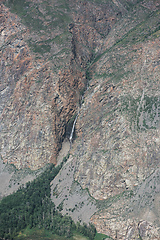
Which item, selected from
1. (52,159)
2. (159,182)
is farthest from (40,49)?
(159,182)

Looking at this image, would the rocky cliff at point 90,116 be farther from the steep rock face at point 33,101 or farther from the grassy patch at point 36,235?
the grassy patch at point 36,235

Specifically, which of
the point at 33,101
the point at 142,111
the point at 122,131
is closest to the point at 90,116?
the point at 122,131

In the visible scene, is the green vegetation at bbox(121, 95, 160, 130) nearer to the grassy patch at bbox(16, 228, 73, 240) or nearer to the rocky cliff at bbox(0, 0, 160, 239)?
the rocky cliff at bbox(0, 0, 160, 239)

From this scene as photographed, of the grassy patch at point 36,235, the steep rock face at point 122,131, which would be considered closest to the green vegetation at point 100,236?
the steep rock face at point 122,131

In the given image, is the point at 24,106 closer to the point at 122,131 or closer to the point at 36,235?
the point at 122,131

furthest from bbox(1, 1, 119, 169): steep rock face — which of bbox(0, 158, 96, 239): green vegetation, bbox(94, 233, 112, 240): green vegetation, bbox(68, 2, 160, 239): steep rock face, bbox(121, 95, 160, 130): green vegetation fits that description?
bbox(94, 233, 112, 240): green vegetation

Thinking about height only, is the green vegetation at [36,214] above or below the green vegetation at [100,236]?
above
